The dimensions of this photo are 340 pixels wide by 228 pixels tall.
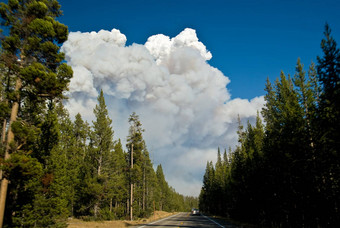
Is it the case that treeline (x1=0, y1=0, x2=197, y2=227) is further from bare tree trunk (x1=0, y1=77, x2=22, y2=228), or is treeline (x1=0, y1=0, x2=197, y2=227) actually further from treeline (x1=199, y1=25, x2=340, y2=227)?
Answer: treeline (x1=199, y1=25, x2=340, y2=227)

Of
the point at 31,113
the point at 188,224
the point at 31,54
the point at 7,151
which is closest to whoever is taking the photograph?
the point at 7,151

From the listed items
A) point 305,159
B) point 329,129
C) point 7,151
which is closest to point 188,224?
point 305,159

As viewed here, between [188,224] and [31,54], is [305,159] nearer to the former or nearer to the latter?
[188,224]

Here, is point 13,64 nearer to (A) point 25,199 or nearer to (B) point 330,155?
(A) point 25,199

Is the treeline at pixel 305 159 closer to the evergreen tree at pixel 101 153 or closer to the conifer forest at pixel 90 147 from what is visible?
the conifer forest at pixel 90 147

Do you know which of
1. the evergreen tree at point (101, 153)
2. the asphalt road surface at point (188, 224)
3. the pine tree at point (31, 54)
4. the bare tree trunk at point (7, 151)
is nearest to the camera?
the bare tree trunk at point (7, 151)

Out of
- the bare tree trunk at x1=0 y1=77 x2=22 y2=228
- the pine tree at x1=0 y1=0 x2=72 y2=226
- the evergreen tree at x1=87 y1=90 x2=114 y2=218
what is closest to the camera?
the bare tree trunk at x1=0 y1=77 x2=22 y2=228

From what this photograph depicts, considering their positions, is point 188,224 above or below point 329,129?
below

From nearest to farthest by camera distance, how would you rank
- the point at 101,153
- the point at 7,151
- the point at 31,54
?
the point at 7,151, the point at 31,54, the point at 101,153

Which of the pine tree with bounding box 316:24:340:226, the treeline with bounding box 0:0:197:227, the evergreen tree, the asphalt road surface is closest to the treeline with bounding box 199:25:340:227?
the pine tree with bounding box 316:24:340:226

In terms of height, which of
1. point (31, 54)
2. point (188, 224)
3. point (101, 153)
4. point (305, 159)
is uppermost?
point (31, 54)

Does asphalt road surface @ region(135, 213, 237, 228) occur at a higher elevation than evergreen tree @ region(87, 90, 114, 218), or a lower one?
lower

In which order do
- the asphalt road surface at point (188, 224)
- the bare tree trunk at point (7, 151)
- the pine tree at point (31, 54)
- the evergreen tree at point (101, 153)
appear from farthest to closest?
the evergreen tree at point (101, 153) → the asphalt road surface at point (188, 224) → the pine tree at point (31, 54) → the bare tree trunk at point (7, 151)

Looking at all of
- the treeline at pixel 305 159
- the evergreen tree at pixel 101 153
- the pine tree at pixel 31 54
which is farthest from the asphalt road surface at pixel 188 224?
the pine tree at pixel 31 54
